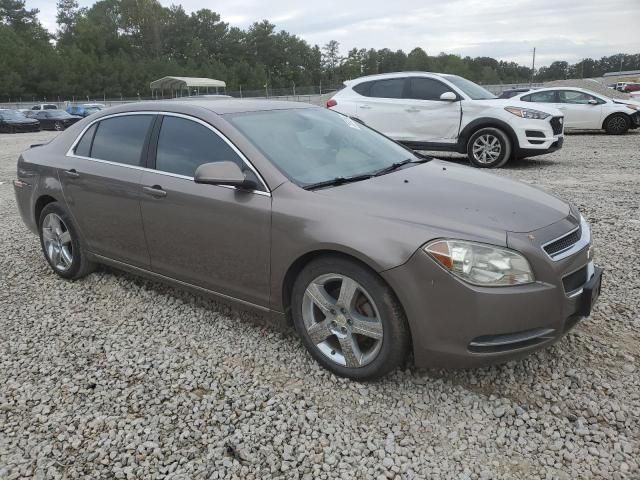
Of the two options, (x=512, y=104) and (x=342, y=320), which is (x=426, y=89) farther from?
(x=342, y=320)

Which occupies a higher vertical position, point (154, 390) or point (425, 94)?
point (425, 94)

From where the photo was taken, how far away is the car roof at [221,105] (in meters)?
3.68

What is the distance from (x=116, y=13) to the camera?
363 feet

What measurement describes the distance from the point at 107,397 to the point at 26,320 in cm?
145

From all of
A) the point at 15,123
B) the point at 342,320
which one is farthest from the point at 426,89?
the point at 15,123

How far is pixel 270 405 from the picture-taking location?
9.30 feet

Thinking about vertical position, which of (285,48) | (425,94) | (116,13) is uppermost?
(116,13)

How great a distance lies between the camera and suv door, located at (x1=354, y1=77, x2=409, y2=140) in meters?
10.2

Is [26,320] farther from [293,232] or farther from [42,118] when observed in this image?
[42,118]

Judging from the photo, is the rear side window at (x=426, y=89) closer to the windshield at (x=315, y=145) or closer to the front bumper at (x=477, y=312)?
the windshield at (x=315, y=145)

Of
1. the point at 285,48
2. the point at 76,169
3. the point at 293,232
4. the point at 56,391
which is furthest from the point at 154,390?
the point at 285,48

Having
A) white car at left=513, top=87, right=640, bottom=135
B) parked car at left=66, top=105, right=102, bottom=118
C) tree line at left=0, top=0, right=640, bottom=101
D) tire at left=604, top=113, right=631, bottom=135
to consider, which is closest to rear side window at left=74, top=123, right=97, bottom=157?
white car at left=513, top=87, right=640, bottom=135

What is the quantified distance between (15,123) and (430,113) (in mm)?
26970

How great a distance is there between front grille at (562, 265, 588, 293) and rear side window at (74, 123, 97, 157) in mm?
3617
